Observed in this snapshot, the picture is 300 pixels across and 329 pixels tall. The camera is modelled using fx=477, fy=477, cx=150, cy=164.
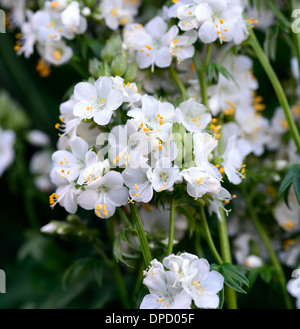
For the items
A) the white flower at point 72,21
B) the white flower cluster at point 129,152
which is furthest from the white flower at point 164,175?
the white flower at point 72,21

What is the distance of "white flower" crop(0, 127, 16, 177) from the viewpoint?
72.5 inches

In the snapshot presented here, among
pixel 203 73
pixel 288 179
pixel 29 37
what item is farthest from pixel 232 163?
pixel 29 37

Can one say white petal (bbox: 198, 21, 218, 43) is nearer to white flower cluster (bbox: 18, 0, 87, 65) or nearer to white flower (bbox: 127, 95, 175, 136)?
white flower (bbox: 127, 95, 175, 136)

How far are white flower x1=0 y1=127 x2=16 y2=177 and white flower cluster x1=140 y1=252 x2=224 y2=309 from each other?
1.01 metres

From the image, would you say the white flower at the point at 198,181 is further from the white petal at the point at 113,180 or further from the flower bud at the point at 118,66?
the flower bud at the point at 118,66

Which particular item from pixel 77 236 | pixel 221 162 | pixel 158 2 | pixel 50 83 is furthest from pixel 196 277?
pixel 50 83

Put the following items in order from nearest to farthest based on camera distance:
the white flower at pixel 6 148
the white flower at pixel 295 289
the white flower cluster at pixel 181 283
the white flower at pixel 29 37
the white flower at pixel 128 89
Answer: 1. the white flower cluster at pixel 181 283
2. the white flower at pixel 128 89
3. the white flower at pixel 295 289
4. the white flower at pixel 29 37
5. the white flower at pixel 6 148

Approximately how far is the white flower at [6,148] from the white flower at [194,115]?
3.03ft

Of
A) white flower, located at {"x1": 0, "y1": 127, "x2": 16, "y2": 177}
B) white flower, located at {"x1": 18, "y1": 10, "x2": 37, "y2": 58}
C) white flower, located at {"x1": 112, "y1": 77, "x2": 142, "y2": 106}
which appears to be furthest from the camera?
white flower, located at {"x1": 0, "y1": 127, "x2": 16, "y2": 177}

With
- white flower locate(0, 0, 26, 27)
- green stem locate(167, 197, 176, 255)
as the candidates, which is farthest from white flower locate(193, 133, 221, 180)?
white flower locate(0, 0, 26, 27)

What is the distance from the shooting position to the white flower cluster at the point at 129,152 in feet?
3.42

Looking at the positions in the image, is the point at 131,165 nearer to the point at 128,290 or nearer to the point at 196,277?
the point at 196,277

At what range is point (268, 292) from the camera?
145cm

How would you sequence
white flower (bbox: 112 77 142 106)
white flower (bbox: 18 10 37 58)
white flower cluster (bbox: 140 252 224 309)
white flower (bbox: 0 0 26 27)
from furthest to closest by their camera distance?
1. white flower (bbox: 0 0 26 27)
2. white flower (bbox: 18 10 37 58)
3. white flower (bbox: 112 77 142 106)
4. white flower cluster (bbox: 140 252 224 309)
